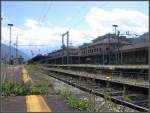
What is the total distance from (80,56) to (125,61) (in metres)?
43.6

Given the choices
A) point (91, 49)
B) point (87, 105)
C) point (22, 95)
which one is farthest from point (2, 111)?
point (91, 49)

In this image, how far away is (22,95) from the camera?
16.5 m

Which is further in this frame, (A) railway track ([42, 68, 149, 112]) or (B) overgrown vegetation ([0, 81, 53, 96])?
(B) overgrown vegetation ([0, 81, 53, 96])

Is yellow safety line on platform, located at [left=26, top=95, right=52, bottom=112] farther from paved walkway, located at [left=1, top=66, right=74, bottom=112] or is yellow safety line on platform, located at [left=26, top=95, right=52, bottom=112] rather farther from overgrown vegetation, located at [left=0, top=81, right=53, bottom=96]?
overgrown vegetation, located at [left=0, top=81, right=53, bottom=96]

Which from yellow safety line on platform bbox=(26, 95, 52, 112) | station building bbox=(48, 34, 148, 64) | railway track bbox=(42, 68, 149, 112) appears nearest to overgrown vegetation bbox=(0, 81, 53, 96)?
railway track bbox=(42, 68, 149, 112)

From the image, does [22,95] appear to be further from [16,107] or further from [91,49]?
[91,49]

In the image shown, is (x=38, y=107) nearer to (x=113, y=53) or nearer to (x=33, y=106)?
(x=33, y=106)

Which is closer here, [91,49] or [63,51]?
[91,49]

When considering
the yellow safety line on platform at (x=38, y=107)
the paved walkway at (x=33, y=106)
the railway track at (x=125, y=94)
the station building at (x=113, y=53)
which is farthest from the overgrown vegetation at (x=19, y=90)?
the station building at (x=113, y=53)

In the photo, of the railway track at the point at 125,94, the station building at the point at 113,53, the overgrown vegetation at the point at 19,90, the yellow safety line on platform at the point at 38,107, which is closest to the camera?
the yellow safety line on platform at the point at 38,107

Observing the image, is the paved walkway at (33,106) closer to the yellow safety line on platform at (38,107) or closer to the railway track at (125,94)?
the yellow safety line on platform at (38,107)

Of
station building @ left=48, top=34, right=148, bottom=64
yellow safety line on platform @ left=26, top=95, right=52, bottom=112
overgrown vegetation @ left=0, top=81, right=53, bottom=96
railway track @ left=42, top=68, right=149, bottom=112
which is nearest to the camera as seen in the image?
yellow safety line on platform @ left=26, top=95, right=52, bottom=112

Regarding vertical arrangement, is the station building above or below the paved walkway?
above

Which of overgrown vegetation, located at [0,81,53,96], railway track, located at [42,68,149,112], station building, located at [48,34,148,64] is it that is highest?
station building, located at [48,34,148,64]
